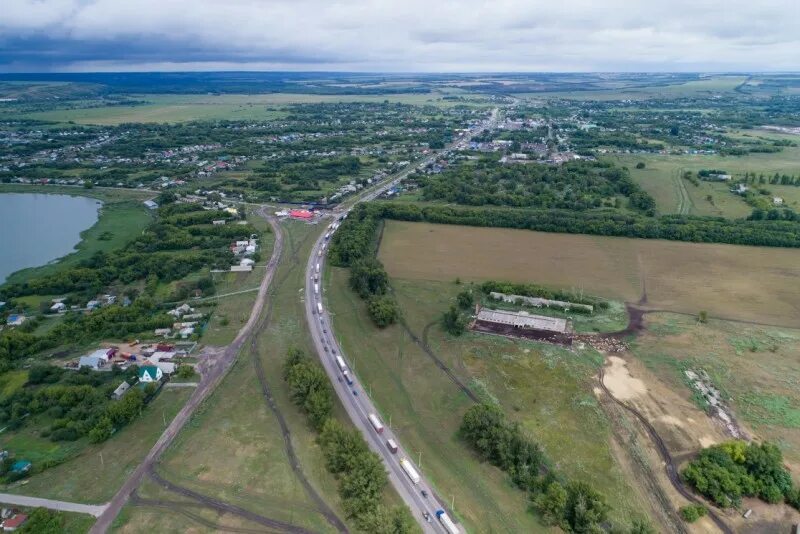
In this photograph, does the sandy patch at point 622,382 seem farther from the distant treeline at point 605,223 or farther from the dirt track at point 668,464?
the distant treeline at point 605,223

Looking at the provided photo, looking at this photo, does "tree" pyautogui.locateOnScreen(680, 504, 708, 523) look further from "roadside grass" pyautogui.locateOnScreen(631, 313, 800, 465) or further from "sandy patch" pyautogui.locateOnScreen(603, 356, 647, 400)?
"sandy patch" pyautogui.locateOnScreen(603, 356, 647, 400)

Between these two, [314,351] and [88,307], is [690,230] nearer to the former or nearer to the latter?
[314,351]

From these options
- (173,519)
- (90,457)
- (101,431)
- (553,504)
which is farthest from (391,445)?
(90,457)

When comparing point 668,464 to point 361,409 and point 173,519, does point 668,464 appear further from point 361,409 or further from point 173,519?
point 173,519

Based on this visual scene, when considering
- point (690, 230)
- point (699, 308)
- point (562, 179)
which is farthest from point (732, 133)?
point (699, 308)

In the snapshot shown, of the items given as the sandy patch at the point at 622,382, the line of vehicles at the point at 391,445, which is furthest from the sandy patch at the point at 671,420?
the line of vehicles at the point at 391,445

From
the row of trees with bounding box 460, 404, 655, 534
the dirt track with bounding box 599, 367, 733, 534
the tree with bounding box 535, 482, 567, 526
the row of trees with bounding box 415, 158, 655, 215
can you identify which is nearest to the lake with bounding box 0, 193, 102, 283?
the row of trees with bounding box 415, 158, 655, 215
